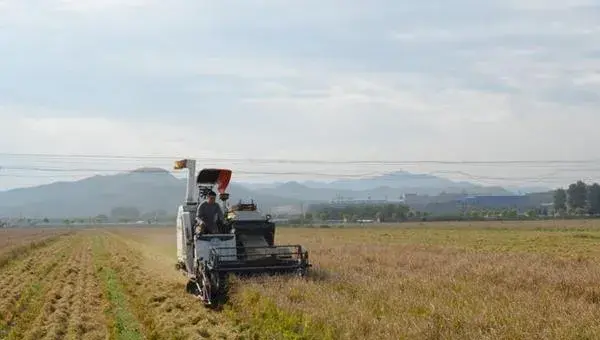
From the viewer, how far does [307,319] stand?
12266 millimetres

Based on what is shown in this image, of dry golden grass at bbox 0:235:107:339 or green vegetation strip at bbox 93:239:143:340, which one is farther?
dry golden grass at bbox 0:235:107:339

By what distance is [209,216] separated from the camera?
19781mm

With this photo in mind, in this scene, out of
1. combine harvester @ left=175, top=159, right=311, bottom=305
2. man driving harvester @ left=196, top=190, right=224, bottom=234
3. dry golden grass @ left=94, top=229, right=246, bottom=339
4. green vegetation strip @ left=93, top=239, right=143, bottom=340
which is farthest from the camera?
man driving harvester @ left=196, top=190, right=224, bottom=234

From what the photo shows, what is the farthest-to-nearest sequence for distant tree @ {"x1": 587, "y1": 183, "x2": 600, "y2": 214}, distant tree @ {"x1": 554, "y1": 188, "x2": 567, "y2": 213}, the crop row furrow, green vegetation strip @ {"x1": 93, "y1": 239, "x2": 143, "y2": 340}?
1. distant tree @ {"x1": 554, "y1": 188, "x2": 567, "y2": 213}
2. distant tree @ {"x1": 587, "y1": 183, "x2": 600, "y2": 214}
3. the crop row furrow
4. green vegetation strip @ {"x1": 93, "y1": 239, "x2": 143, "y2": 340}

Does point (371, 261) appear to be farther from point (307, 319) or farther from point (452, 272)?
point (307, 319)

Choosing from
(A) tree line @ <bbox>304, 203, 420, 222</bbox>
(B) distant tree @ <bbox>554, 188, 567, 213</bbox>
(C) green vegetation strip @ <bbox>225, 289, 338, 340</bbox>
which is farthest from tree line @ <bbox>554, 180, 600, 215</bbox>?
(C) green vegetation strip @ <bbox>225, 289, 338, 340</bbox>

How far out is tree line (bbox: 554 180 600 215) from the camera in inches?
5679

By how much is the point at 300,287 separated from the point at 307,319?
141 inches

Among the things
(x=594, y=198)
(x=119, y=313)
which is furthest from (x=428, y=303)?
(x=594, y=198)

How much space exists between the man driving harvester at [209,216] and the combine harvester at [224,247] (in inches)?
6.7

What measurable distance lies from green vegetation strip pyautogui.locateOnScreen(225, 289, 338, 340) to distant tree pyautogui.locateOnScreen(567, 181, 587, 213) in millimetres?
152295

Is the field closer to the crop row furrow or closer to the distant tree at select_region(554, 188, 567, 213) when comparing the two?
the crop row furrow

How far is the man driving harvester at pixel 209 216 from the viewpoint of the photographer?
19.5m

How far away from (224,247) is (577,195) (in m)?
158
